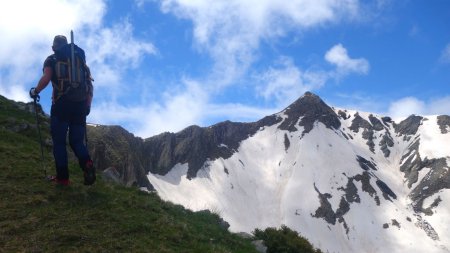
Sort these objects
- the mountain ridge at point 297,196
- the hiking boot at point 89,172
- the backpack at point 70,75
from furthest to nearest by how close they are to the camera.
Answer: the mountain ridge at point 297,196, the hiking boot at point 89,172, the backpack at point 70,75

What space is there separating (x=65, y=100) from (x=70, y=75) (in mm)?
780

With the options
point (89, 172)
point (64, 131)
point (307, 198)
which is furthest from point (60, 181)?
point (307, 198)

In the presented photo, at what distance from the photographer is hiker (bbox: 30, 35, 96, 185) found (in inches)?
Result: 520

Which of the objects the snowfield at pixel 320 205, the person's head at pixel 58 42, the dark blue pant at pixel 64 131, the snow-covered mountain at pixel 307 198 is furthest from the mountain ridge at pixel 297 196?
the person's head at pixel 58 42

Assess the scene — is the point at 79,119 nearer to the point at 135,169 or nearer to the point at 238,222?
the point at 135,169

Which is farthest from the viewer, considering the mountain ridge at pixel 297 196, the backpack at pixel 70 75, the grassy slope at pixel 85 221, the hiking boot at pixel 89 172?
the mountain ridge at pixel 297 196

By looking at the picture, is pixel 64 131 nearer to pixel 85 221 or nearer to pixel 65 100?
pixel 65 100

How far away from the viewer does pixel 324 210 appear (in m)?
175

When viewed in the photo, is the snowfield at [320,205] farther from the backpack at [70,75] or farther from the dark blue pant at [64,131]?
the backpack at [70,75]

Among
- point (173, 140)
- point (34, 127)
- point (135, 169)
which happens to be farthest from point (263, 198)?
point (34, 127)

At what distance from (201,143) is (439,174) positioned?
104 metres

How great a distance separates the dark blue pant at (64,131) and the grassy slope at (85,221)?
0.75 meters

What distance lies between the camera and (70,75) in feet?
43.3

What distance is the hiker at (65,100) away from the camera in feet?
43.3
